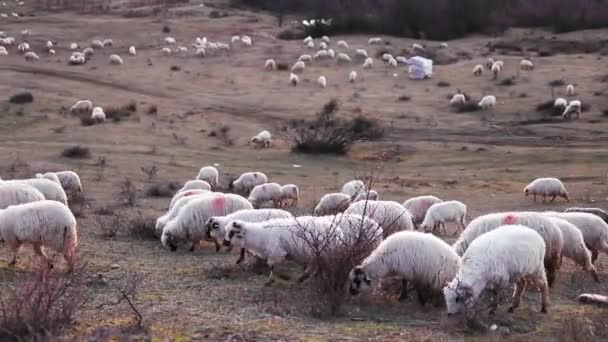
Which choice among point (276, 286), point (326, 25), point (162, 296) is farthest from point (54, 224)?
point (326, 25)

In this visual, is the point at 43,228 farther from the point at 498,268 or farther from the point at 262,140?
the point at 262,140

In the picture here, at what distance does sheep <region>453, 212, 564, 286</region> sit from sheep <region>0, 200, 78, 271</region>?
156 inches

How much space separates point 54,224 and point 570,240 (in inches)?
213

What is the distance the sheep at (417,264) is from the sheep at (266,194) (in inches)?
293

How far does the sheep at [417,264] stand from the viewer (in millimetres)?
7777

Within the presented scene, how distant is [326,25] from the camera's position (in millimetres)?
49938

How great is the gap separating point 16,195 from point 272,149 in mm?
11965

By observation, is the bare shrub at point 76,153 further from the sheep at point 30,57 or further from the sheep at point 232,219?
the sheep at point 30,57

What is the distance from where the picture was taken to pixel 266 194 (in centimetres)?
1533

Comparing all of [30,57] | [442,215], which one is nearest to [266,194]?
[442,215]

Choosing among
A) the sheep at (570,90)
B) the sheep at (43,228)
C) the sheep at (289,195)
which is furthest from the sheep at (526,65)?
the sheep at (43,228)

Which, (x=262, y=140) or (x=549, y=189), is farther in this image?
(x=262, y=140)

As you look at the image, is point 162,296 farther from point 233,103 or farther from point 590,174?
point 233,103

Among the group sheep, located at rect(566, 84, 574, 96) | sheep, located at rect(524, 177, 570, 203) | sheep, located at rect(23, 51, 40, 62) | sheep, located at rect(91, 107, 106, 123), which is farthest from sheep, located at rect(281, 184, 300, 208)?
sheep, located at rect(23, 51, 40, 62)
